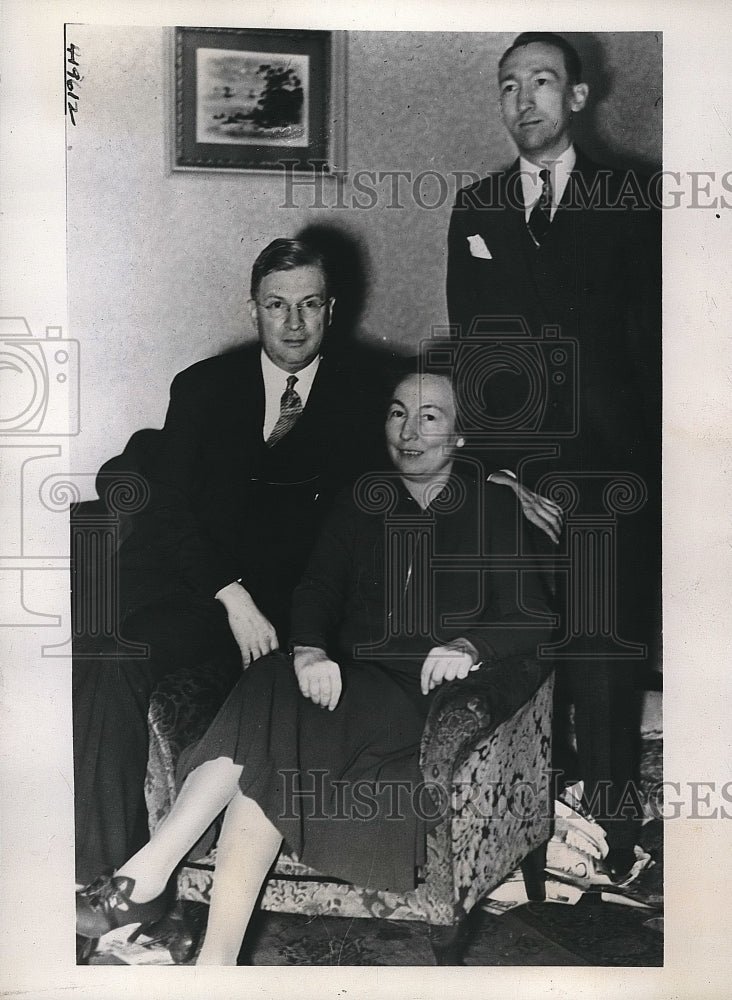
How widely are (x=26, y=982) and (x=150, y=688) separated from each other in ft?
3.30

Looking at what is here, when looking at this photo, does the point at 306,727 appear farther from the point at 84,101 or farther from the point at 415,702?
the point at 84,101

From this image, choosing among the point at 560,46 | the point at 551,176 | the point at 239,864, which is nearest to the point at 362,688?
the point at 239,864

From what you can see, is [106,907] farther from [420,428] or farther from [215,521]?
[420,428]

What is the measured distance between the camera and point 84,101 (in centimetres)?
257

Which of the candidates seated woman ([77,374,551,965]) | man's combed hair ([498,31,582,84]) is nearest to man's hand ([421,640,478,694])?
seated woman ([77,374,551,965])

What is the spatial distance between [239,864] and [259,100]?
233 cm

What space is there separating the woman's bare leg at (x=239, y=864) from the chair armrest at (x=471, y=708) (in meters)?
0.53

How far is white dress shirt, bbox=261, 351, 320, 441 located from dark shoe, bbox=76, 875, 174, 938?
4.78 ft

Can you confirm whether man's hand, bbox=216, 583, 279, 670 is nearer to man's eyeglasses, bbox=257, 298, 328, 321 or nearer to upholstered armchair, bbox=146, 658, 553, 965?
upholstered armchair, bbox=146, 658, 553, 965

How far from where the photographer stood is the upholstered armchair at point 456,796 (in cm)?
243

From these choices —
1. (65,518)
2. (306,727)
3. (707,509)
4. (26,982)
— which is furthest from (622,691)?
(26,982)

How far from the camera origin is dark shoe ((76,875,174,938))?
2562 millimetres

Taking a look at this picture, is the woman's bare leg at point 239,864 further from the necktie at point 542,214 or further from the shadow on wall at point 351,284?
the necktie at point 542,214

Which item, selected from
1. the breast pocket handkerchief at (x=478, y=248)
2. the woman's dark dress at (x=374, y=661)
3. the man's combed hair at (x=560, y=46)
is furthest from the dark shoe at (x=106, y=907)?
the man's combed hair at (x=560, y=46)
